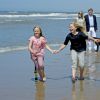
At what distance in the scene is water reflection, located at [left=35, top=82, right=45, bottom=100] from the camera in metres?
8.34

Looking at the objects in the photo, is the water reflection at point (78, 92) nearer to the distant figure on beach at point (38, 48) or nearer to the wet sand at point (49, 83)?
the wet sand at point (49, 83)

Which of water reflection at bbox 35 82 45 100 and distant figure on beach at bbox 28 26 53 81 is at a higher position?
distant figure on beach at bbox 28 26 53 81

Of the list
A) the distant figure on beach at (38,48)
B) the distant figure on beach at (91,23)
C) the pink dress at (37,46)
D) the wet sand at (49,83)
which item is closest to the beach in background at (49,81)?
Result: the wet sand at (49,83)

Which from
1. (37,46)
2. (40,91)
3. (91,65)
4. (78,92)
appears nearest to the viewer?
(78,92)

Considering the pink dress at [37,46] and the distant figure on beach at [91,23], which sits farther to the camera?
the distant figure on beach at [91,23]

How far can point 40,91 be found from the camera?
350 inches

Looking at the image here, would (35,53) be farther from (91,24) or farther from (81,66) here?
(91,24)

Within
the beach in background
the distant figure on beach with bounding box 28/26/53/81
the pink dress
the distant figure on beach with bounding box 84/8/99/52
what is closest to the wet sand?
the beach in background

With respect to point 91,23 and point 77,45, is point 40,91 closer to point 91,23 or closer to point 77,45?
point 77,45

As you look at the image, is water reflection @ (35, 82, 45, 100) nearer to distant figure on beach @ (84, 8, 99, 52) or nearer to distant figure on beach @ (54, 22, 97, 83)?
distant figure on beach @ (54, 22, 97, 83)

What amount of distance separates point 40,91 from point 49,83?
0.86 m

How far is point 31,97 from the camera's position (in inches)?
326

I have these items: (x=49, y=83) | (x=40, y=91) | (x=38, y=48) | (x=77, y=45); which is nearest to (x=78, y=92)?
(x=40, y=91)

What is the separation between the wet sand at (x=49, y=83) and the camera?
→ 841 cm
